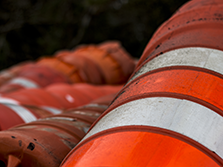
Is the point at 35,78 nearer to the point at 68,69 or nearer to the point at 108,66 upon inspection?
the point at 68,69

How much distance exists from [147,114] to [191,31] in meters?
0.60

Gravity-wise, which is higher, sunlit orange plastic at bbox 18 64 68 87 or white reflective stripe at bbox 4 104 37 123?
sunlit orange plastic at bbox 18 64 68 87

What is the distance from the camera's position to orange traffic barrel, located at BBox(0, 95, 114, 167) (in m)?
1.07

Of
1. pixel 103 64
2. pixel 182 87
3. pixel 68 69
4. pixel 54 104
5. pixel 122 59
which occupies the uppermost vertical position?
pixel 122 59

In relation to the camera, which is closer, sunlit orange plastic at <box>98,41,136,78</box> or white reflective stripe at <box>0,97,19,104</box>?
white reflective stripe at <box>0,97,19,104</box>

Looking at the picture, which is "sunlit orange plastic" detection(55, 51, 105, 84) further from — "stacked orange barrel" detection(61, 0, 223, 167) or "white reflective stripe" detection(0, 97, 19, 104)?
"stacked orange barrel" detection(61, 0, 223, 167)

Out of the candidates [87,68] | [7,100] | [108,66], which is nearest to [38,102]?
[7,100]

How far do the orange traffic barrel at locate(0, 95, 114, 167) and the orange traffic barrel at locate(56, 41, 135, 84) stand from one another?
2.94m

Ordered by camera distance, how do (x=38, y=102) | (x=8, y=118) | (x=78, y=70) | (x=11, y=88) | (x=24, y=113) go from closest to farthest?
1. (x=8, y=118)
2. (x=24, y=113)
3. (x=38, y=102)
4. (x=11, y=88)
5. (x=78, y=70)

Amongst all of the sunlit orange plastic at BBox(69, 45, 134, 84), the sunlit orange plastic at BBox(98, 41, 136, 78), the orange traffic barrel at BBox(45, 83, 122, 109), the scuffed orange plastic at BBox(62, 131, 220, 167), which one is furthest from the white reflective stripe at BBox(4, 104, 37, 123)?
the sunlit orange plastic at BBox(98, 41, 136, 78)

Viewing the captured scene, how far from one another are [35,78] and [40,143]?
2.81 m

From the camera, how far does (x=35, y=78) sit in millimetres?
3805

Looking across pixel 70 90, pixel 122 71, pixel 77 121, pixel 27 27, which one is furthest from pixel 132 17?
pixel 77 121

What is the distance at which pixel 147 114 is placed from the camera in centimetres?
91
